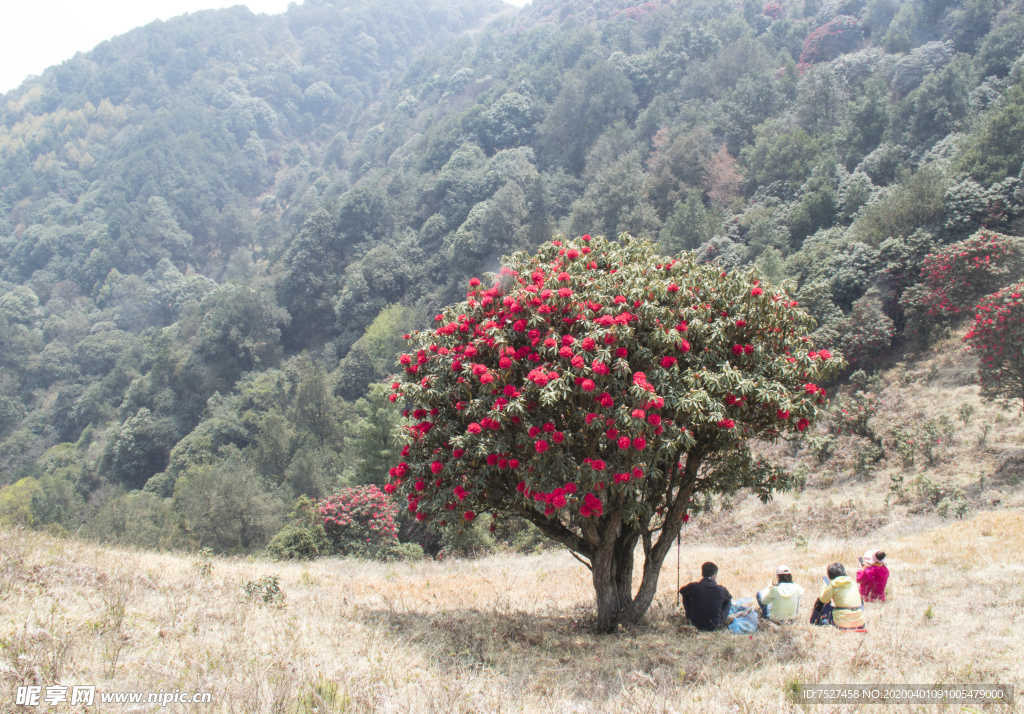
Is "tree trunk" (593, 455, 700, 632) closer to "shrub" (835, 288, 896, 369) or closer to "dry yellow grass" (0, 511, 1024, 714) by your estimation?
"dry yellow grass" (0, 511, 1024, 714)

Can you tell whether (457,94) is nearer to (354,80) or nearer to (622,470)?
(354,80)

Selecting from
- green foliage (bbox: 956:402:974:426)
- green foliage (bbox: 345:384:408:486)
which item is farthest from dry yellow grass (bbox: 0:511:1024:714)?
green foliage (bbox: 345:384:408:486)

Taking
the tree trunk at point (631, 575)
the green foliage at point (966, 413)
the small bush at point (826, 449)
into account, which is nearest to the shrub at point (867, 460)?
the small bush at point (826, 449)

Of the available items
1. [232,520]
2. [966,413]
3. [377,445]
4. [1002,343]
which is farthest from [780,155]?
[232,520]

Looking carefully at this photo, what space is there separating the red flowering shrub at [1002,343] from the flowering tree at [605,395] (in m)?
12.2

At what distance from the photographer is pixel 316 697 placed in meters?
4.96

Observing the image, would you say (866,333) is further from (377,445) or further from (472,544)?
(377,445)

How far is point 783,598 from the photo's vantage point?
296 inches

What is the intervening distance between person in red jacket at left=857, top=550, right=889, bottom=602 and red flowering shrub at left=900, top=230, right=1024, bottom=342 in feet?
69.5

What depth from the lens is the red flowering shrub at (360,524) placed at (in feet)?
62.2

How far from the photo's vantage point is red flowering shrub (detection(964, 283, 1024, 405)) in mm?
15945

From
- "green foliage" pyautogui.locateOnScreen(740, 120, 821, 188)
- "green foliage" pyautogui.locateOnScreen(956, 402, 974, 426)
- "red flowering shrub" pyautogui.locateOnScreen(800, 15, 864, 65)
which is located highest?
"red flowering shrub" pyautogui.locateOnScreen(800, 15, 864, 65)

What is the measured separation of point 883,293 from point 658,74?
61265 mm

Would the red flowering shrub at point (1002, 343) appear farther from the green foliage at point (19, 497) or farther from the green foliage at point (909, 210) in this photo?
the green foliage at point (19, 497)
